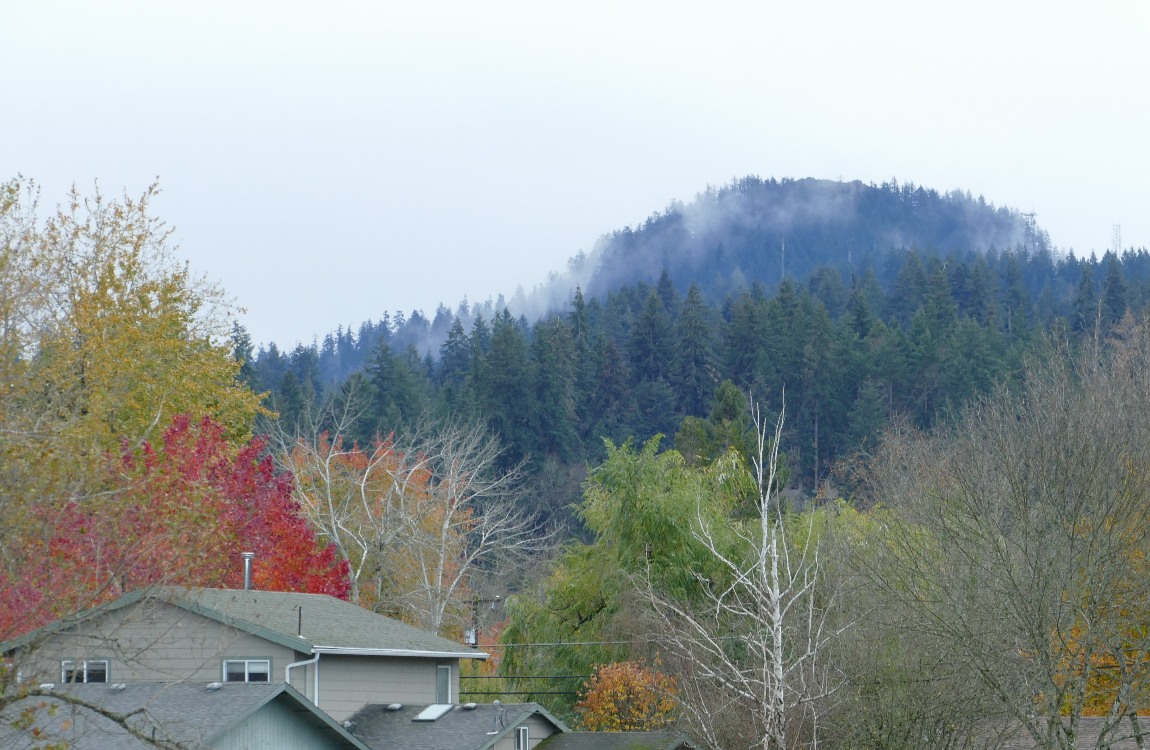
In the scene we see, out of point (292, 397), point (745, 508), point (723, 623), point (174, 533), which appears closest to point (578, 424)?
point (292, 397)

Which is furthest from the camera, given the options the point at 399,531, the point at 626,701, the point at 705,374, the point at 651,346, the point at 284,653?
the point at 651,346

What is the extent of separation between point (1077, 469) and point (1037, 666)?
321 cm

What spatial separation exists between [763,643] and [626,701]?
55.7ft

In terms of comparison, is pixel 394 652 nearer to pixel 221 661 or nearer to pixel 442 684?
pixel 442 684

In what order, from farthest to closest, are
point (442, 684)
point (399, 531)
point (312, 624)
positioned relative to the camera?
point (399, 531)
point (442, 684)
point (312, 624)

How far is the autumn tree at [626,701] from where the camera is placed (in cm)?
3444

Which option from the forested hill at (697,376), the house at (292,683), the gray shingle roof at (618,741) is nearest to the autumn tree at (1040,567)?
the gray shingle roof at (618,741)

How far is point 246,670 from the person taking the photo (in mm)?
26719

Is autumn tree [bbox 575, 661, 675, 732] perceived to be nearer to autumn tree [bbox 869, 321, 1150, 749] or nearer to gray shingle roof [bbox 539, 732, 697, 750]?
gray shingle roof [bbox 539, 732, 697, 750]

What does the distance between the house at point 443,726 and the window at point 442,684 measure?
1058 mm

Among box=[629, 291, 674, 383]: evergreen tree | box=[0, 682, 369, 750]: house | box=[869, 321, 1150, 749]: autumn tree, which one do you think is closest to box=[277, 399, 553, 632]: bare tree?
box=[0, 682, 369, 750]: house

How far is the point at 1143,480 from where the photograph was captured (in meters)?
24.2

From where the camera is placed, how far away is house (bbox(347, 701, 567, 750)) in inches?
1077

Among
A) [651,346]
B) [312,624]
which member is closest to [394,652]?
[312,624]
